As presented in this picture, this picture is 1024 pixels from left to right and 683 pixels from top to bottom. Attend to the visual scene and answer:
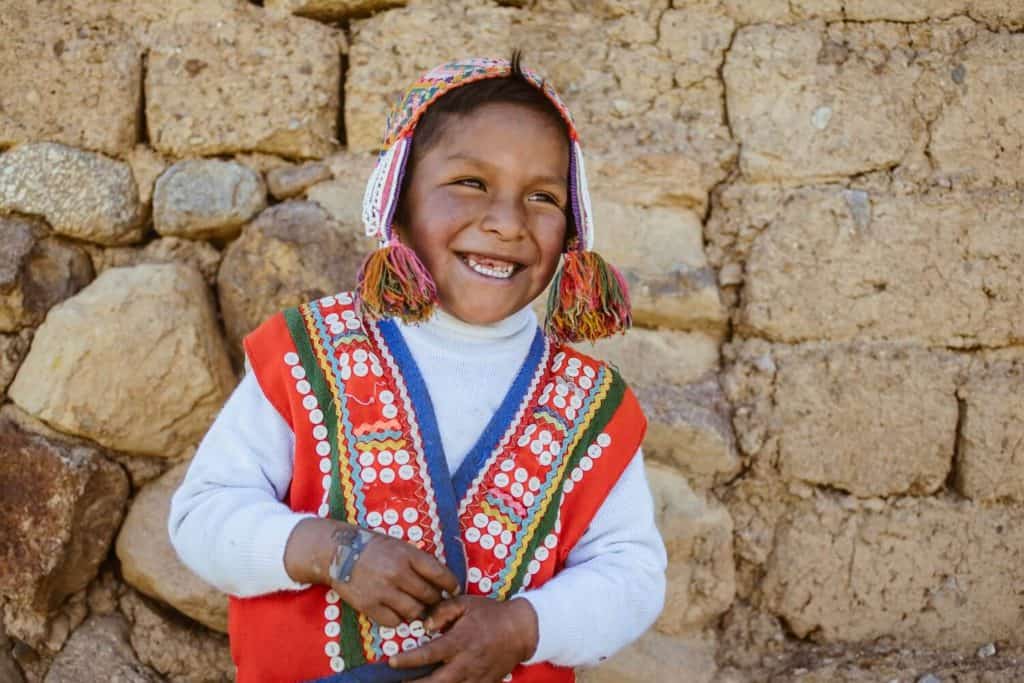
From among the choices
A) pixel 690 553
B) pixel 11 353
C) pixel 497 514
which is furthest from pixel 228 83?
pixel 690 553

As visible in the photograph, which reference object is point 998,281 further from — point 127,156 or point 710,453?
point 127,156

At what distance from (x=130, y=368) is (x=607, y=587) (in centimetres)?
119

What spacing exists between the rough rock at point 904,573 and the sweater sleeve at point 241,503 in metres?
1.24

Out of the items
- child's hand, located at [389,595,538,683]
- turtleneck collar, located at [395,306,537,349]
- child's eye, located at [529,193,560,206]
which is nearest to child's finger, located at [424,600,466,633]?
child's hand, located at [389,595,538,683]

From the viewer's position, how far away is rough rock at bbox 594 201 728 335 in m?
2.32

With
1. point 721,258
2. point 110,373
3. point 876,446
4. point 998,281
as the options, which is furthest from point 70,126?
point 998,281

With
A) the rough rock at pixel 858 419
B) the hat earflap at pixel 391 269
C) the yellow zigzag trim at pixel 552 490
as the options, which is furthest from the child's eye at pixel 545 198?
the rough rock at pixel 858 419

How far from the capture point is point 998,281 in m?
2.24

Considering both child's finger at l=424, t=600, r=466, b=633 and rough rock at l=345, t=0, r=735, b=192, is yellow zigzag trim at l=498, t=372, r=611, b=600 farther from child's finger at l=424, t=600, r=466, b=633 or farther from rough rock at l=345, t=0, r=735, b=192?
rough rock at l=345, t=0, r=735, b=192

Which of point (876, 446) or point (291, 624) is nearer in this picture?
point (291, 624)

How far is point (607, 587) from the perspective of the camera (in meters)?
1.62

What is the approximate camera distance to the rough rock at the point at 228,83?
92.3 inches

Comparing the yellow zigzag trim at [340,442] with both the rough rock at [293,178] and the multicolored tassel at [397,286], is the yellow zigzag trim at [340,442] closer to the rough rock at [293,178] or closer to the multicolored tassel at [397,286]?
the multicolored tassel at [397,286]

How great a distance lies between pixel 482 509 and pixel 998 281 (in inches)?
54.4
